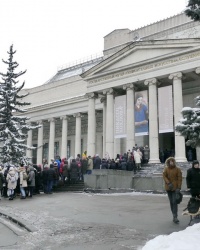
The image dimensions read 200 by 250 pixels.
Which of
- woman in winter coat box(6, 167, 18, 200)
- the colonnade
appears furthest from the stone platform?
the colonnade

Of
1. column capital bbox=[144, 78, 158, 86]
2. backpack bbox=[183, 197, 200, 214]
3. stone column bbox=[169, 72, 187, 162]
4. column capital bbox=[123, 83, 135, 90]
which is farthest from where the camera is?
column capital bbox=[123, 83, 135, 90]

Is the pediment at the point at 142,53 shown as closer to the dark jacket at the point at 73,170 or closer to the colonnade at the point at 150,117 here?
the colonnade at the point at 150,117

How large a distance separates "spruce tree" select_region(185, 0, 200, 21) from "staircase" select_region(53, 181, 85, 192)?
13.1 meters

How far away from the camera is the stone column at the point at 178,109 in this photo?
2311 centimetres

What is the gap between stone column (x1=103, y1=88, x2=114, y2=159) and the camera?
27.1m

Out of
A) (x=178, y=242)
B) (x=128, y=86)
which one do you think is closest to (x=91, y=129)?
(x=128, y=86)

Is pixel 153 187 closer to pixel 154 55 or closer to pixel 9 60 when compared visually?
pixel 154 55

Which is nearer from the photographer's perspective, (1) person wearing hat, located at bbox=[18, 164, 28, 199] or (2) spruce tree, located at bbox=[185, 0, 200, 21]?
(2) spruce tree, located at bbox=[185, 0, 200, 21]

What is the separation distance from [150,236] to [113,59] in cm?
2182

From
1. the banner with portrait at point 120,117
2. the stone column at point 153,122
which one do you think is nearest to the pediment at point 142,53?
the stone column at point 153,122

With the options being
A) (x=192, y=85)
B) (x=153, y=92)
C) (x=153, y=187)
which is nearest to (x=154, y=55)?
(x=153, y=92)

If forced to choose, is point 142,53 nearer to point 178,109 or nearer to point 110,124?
point 178,109

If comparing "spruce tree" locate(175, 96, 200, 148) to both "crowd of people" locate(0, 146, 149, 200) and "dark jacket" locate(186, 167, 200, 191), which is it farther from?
"crowd of people" locate(0, 146, 149, 200)

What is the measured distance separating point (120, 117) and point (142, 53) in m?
5.26
